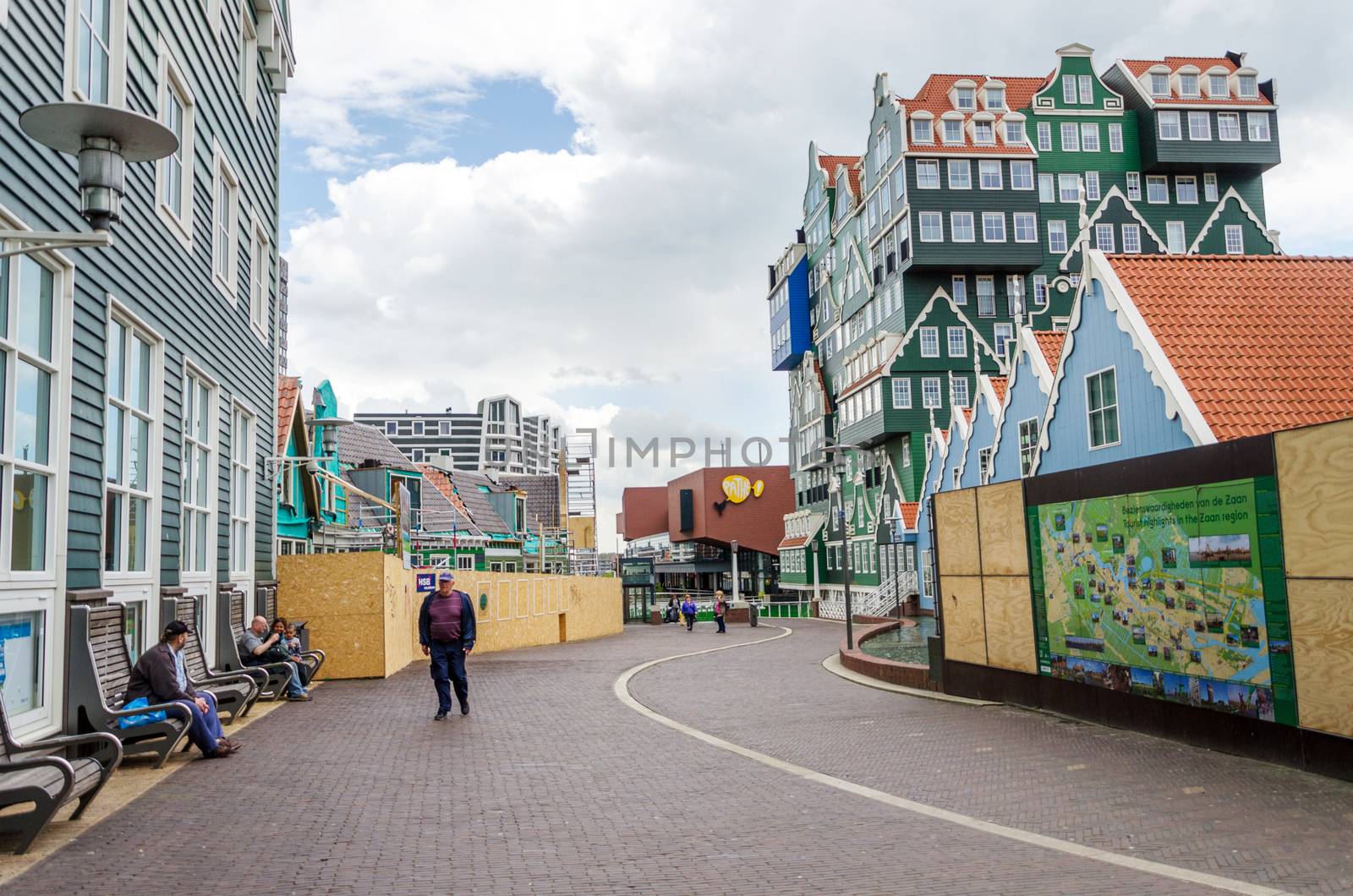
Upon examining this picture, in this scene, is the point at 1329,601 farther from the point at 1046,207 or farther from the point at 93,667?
the point at 1046,207

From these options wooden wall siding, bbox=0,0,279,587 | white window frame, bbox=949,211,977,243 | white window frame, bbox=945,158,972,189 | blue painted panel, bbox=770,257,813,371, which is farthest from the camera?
blue painted panel, bbox=770,257,813,371

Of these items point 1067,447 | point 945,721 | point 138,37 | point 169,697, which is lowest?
point 945,721

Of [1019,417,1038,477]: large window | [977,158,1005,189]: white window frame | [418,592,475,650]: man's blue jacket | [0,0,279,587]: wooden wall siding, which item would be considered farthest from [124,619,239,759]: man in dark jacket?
[977,158,1005,189]: white window frame

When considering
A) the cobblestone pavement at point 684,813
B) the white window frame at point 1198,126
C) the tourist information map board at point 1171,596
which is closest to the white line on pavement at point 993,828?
the cobblestone pavement at point 684,813

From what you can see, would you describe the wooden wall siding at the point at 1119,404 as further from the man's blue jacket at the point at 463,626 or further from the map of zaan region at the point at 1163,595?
the man's blue jacket at the point at 463,626

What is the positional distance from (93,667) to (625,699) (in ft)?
25.7

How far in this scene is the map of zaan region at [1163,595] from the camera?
1011cm

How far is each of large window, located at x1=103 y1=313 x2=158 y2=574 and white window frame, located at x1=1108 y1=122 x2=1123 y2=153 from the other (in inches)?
2107

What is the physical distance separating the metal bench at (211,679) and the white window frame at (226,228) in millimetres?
4897

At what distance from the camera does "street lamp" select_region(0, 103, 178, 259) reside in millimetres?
6418

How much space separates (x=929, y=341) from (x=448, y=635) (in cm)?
4292

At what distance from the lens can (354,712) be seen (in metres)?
14.3

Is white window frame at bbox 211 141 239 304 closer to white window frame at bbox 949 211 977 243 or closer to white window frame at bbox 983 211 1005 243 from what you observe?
white window frame at bbox 949 211 977 243

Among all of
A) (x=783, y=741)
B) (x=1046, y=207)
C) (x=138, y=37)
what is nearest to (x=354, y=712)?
(x=783, y=741)
